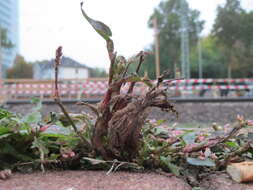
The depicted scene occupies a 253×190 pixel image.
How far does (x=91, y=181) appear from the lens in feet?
2.61

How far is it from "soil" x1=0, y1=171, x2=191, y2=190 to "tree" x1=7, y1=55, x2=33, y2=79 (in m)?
46.6

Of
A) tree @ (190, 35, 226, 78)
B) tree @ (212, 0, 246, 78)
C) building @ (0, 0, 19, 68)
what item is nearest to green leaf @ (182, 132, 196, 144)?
tree @ (212, 0, 246, 78)

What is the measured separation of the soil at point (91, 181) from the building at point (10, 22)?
54.2 metres

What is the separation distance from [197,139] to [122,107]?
382 mm

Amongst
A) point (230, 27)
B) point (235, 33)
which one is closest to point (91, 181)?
point (230, 27)

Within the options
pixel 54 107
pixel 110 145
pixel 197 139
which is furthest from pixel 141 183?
pixel 54 107

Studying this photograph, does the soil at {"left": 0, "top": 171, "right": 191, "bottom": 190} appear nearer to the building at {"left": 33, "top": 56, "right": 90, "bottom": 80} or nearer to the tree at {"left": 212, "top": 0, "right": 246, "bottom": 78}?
the building at {"left": 33, "top": 56, "right": 90, "bottom": 80}

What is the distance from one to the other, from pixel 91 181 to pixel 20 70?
47.7 metres

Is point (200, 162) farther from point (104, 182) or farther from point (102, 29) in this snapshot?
point (102, 29)

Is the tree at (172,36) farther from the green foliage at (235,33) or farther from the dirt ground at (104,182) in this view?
the dirt ground at (104,182)

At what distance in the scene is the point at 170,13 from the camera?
156ft

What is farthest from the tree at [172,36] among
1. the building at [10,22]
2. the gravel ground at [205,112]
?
the gravel ground at [205,112]

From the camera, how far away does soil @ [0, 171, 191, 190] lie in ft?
2.47

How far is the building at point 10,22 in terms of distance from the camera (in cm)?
5597
